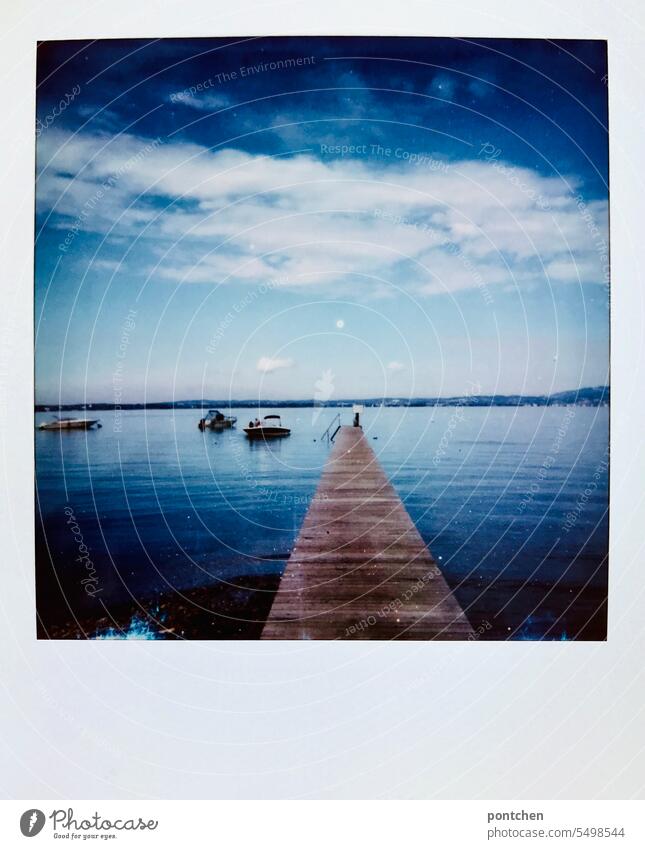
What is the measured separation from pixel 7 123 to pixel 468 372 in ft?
6.52

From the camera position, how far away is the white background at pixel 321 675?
6.25 ft

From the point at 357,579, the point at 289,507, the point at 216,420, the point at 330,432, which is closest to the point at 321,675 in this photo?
the point at 357,579

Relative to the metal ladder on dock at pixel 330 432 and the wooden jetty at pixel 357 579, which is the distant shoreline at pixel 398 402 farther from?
the wooden jetty at pixel 357 579

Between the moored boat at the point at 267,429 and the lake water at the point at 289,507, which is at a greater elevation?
the moored boat at the point at 267,429

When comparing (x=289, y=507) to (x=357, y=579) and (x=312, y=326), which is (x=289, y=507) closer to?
(x=357, y=579)

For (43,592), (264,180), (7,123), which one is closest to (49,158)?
(7,123)

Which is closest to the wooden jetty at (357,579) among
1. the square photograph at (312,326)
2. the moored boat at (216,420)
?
the square photograph at (312,326)

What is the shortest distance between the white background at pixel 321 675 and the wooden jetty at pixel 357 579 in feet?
0.25

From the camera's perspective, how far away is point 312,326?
2029 mm

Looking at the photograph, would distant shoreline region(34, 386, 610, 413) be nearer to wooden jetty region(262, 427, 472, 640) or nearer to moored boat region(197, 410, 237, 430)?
moored boat region(197, 410, 237, 430)

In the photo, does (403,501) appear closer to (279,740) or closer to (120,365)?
(279,740)

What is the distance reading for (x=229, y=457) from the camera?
6.72ft

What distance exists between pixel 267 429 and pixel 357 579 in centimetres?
68

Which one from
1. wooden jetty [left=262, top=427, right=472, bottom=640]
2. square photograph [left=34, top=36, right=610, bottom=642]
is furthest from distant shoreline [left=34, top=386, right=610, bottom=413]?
wooden jetty [left=262, top=427, right=472, bottom=640]
